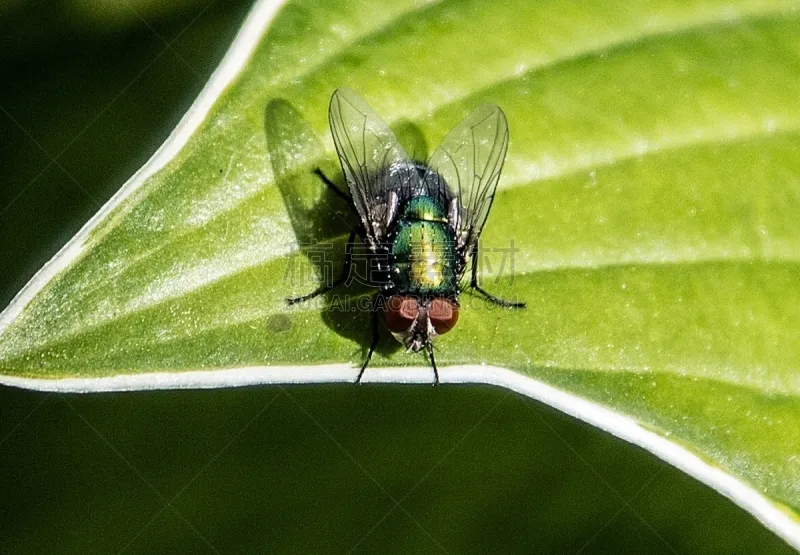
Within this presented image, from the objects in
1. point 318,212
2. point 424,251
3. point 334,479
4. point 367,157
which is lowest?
point 334,479

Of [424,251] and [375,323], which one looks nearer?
[375,323]

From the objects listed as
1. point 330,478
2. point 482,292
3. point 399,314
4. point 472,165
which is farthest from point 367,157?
point 330,478

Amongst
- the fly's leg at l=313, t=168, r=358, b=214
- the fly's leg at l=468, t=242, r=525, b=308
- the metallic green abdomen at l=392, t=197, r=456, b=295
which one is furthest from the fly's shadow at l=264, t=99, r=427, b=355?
the fly's leg at l=468, t=242, r=525, b=308

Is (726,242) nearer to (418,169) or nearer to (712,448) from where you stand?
(712,448)

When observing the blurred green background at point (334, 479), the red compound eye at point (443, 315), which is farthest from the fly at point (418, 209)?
the blurred green background at point (334, 479)

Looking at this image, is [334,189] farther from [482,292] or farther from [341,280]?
[482,292]

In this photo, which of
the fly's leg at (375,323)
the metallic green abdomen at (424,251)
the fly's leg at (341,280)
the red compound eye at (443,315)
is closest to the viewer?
the fly's leg at (341,280)

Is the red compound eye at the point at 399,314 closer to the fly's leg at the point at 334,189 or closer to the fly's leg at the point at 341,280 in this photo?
the fly's leg at the point at 341,280
